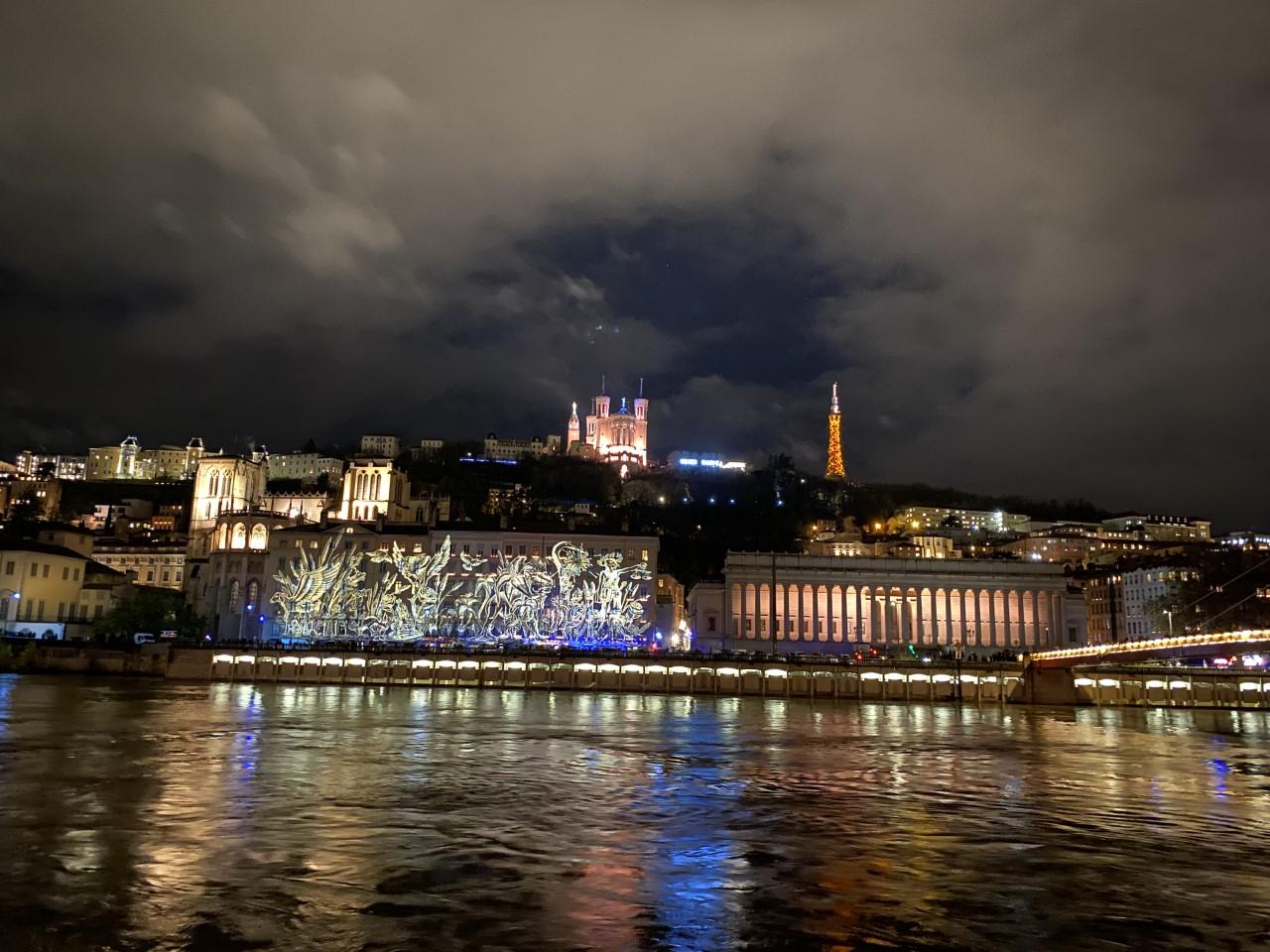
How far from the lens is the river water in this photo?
13.3 meters

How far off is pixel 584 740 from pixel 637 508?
128m

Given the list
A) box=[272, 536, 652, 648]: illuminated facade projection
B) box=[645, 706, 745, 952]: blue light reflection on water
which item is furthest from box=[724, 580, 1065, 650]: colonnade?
box=[645, 706, 745, 952]: blue light reflection on water

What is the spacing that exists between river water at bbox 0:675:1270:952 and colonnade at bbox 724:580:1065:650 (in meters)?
74.3

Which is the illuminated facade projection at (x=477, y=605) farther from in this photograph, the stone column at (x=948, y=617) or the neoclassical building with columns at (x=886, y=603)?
the stone column at (x=948, y=617)

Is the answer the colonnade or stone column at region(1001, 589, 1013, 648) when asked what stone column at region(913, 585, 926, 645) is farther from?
stone column at region(1001, 589, 1013, 648)

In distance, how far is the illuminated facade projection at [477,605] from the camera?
8200 centimetres

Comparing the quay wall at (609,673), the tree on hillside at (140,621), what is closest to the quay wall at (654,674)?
the quay wall at (609,673)

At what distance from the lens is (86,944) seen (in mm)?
11914

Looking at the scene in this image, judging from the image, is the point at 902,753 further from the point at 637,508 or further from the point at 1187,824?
the point at 637,508

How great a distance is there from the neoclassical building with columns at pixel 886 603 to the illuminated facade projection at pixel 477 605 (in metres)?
29.3

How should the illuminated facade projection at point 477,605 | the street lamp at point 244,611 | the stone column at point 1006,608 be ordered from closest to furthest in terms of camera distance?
the illuminated facade projection at point 477,605 → the street lamp at point 244,611 → the stone column at point 1006,608

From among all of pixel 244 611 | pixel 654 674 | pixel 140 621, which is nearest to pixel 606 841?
pixel 654 674

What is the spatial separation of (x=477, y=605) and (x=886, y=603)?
5428 cm

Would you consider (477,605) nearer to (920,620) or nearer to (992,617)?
(920,620)
